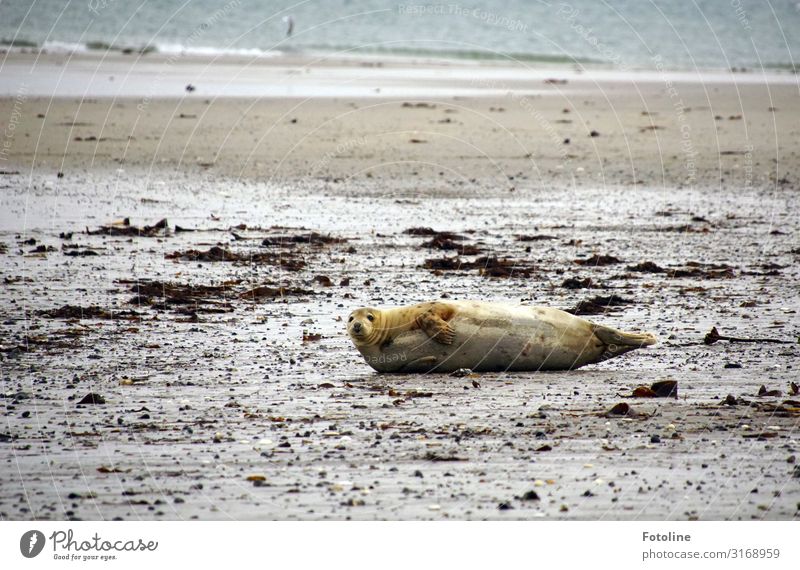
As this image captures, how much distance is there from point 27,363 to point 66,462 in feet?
9.44

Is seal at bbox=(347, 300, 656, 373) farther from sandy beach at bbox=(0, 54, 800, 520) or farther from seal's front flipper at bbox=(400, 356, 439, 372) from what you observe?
sandy beach at bbox=(0, 54, 800, 520)

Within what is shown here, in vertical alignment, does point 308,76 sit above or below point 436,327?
above

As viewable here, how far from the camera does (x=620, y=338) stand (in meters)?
10.7

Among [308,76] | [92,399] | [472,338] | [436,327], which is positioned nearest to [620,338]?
[472,338]

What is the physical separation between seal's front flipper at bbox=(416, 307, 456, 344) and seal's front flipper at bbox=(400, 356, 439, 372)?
204 mm

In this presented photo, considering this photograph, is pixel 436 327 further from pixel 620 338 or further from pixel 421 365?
pixel 620 338

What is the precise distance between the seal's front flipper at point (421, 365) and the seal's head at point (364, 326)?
1.23ft

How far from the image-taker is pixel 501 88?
39.3 meters

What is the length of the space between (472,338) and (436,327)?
1.00 ft
